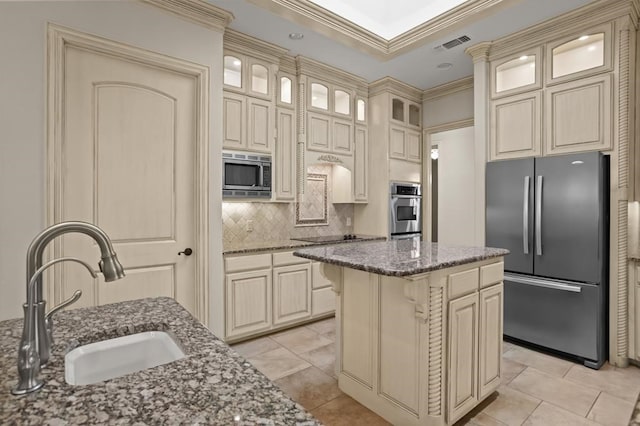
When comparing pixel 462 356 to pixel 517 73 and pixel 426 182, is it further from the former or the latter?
pixel 426 182

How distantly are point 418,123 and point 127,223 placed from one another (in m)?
4.02

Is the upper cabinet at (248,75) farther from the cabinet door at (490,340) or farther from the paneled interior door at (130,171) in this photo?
the cabinet door at (490,340)

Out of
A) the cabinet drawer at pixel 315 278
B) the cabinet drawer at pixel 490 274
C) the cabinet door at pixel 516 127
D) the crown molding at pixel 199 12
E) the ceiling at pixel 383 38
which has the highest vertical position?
the ceiling at pixel 383 38

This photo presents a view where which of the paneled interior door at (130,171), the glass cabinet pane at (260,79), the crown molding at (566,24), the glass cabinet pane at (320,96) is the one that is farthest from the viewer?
the glass cabinet pane at (320,96)

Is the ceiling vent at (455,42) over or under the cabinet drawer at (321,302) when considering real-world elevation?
over

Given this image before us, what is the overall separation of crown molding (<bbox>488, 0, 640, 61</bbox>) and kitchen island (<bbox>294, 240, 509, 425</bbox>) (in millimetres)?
2262

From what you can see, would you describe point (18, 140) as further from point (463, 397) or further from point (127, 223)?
point (463, 397)

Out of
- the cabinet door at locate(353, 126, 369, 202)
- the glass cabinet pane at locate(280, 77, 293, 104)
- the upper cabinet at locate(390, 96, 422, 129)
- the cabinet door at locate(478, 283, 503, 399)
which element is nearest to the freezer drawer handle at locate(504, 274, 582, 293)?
the cabinet door at locate(478, 283, 503, 399)

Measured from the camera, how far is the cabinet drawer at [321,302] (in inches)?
152

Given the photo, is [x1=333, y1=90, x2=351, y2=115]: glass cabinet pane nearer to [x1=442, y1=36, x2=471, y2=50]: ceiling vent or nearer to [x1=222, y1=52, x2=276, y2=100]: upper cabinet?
[x1=222, y1=52, x2=276, y2=100]: upper cabinet

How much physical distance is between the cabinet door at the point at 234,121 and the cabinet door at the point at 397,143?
2040 mm

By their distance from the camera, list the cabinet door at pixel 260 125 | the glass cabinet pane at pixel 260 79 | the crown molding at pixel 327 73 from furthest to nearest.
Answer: the crown molding at pixel 327 73, the glass cabinet pane at pixel 260 79, the cabinet door at pixel 260 125

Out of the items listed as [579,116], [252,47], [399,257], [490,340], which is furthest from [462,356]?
[252,47]

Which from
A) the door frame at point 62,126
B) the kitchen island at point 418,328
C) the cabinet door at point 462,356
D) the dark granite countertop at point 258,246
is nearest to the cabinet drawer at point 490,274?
the kitchen island at point 418,328
